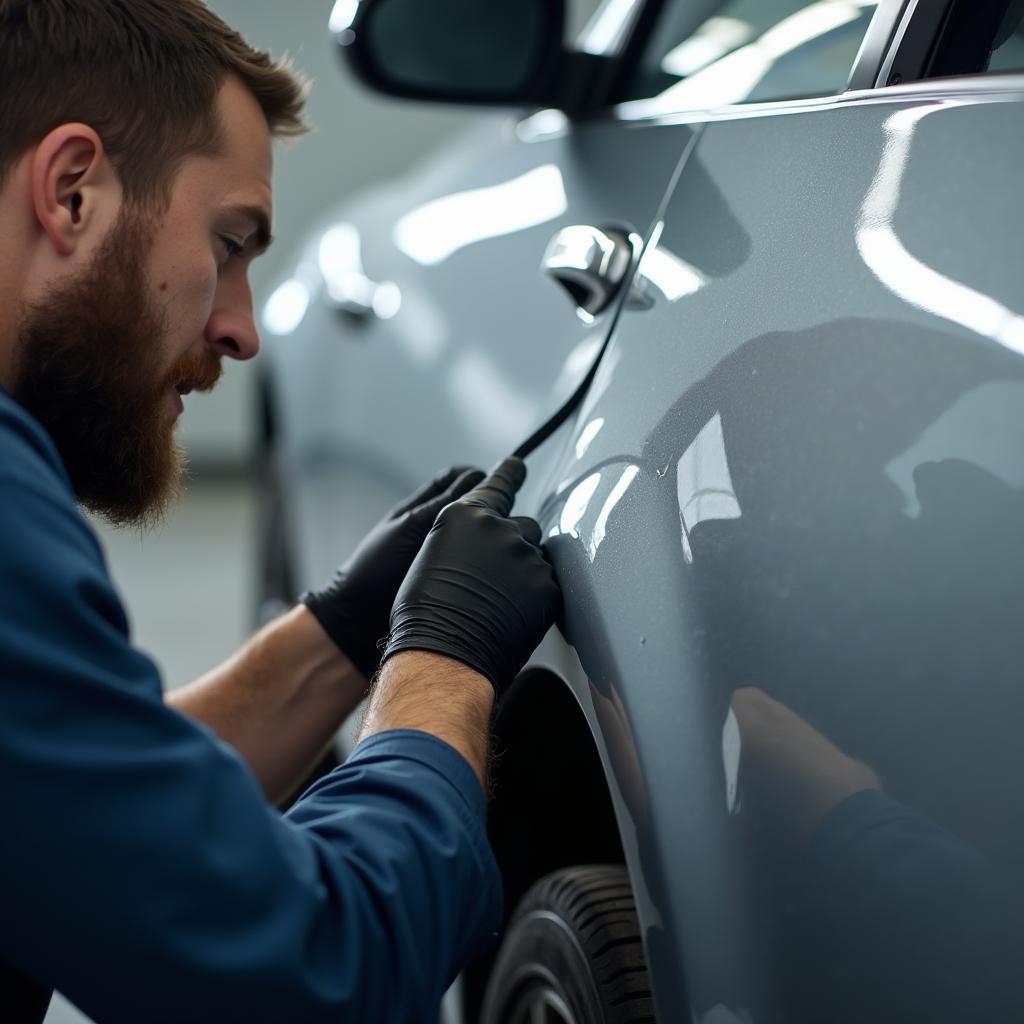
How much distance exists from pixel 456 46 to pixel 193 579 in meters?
3.11

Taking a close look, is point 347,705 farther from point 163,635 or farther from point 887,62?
point 163,635

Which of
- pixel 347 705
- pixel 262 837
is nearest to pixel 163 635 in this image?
pixel 347 705

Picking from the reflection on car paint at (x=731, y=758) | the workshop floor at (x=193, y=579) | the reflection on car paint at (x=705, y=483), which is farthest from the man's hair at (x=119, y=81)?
the workshop floor at (x=193, y=579)

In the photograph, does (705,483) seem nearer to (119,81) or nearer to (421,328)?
(119,81)

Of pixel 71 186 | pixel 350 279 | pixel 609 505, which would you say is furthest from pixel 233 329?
pixel 350 279

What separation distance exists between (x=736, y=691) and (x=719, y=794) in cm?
6

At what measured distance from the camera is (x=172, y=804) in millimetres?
831

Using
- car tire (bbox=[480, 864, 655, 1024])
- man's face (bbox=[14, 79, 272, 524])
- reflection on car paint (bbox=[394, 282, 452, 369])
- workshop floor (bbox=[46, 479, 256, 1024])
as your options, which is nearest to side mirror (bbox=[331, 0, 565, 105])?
reflection on car paint (bbox=[394, 282, 452, 369])

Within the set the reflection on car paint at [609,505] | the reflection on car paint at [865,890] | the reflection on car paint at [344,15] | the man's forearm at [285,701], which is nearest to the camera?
the reflection on car paint at [865,890]

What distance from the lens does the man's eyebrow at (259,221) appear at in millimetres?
1208

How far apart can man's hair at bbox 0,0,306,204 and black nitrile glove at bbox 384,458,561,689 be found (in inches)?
14.4

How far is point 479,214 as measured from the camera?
5.57 feet

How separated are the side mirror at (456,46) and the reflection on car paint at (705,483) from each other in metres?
0.85

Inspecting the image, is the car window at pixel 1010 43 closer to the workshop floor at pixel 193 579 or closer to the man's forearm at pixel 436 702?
the man's forearm at pixel 436 702
